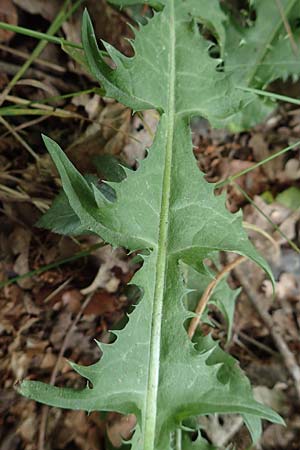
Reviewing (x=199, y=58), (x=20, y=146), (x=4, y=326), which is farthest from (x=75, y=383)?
(x=199, y=58)

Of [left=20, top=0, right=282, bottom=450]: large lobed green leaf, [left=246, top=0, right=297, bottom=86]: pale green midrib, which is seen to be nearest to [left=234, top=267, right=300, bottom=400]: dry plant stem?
[left=20, top=0, right=282, bottom=450]: large lobed green leaf

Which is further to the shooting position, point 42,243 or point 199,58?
point 42,243

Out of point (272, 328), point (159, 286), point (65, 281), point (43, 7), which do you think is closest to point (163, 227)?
point (159, 286)

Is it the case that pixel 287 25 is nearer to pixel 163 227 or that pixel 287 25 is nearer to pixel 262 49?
pixel 262 49

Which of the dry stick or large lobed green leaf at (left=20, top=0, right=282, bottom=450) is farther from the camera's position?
the dry stick

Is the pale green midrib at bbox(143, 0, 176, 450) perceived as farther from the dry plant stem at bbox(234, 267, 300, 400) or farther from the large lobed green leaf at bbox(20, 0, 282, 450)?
the dry plant stem at bbox(234, 267, 300, 400)

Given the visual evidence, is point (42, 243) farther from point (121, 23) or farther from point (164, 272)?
point (121, 23)

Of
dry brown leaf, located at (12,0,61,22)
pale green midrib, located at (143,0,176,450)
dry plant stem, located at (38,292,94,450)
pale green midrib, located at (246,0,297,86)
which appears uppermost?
dry brown leaf, located at (12,0,61,22)
